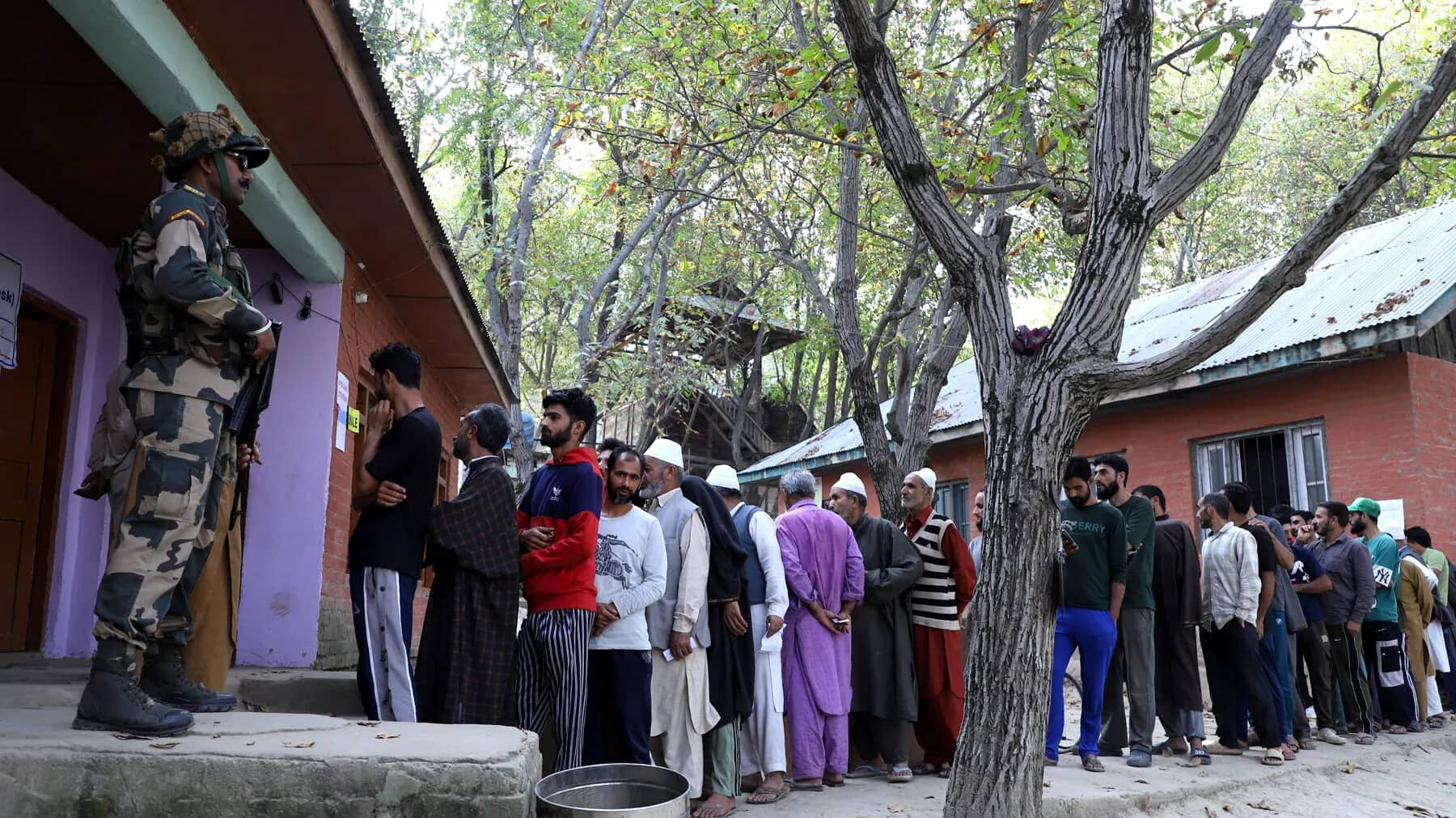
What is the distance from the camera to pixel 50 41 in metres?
4.41

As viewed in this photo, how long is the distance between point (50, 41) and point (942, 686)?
5862 millimetres

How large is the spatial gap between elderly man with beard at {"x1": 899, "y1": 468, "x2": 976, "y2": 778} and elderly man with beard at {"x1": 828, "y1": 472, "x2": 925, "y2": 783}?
0.37 feet

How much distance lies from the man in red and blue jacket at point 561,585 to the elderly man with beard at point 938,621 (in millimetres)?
2772

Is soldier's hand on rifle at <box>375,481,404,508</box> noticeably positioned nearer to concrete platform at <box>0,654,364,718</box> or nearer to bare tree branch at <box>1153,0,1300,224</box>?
concrete platform at <box>0,654,364,718</box>

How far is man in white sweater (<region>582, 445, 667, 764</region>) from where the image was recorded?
496 centimetres

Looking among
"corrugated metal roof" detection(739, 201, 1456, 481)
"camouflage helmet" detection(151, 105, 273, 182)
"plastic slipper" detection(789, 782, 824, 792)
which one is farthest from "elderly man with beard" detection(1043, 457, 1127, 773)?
"camouflage helmet" detection(151, 105, 273, 182)

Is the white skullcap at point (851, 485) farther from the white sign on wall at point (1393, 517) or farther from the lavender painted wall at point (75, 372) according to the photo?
the white sign on wall at point (1393, 517)

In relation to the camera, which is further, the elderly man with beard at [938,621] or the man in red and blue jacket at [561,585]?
the elderly man with beard at [938,621]

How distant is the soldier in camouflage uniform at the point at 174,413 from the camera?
3.17 m

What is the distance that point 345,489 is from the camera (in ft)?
23.7

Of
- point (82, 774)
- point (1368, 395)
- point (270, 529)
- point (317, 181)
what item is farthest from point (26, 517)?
point (1368, 395)

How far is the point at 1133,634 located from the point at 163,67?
663cm

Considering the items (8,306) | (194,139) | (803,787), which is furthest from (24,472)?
(803,787)

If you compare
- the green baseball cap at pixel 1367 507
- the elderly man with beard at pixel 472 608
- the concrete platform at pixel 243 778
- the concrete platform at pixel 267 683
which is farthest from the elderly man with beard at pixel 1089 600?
the concrete platform at pixel 243 778
